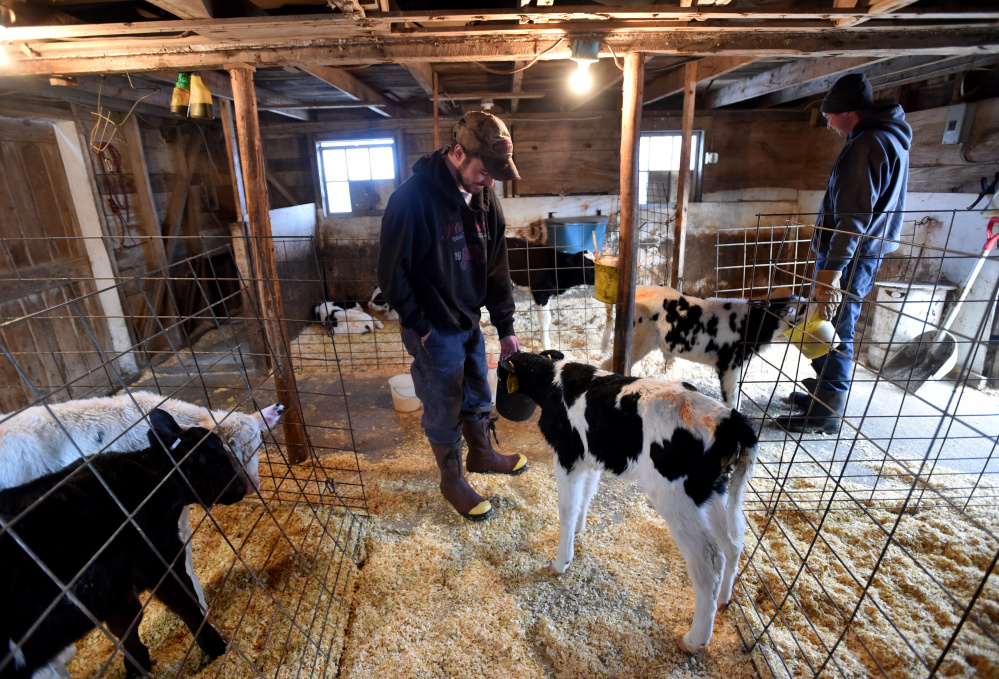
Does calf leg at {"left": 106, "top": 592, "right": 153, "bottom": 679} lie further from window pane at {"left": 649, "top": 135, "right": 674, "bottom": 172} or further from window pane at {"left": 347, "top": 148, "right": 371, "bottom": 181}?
window pane at {"left": 649, "top": 135, "right": 674, "bottom": 172}

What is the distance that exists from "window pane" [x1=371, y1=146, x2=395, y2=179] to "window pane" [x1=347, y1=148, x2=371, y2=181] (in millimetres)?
95

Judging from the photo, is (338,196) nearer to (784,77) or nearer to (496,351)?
(496,351)

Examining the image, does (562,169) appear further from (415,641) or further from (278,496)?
(415,641)

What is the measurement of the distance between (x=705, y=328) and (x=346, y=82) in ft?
13.3

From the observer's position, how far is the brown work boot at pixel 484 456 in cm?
328

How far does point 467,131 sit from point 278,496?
2.52 m

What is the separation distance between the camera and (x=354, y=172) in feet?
25.9

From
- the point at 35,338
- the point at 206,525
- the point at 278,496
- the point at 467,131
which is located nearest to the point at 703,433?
the point at 467,131

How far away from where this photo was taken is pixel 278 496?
10.5 ft

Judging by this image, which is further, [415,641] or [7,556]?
[415,641]

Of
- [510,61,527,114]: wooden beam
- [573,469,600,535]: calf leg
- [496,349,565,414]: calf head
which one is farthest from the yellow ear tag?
[510,61,527,114]: wooden beam

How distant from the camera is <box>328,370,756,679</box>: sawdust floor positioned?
6.88 feet

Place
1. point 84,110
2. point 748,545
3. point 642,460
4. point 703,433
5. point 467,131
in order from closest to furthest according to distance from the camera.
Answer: point 703,433
point 642,460
point 467,131
point 748,545
point 84,110

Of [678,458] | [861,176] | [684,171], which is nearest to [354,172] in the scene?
[684,171]
